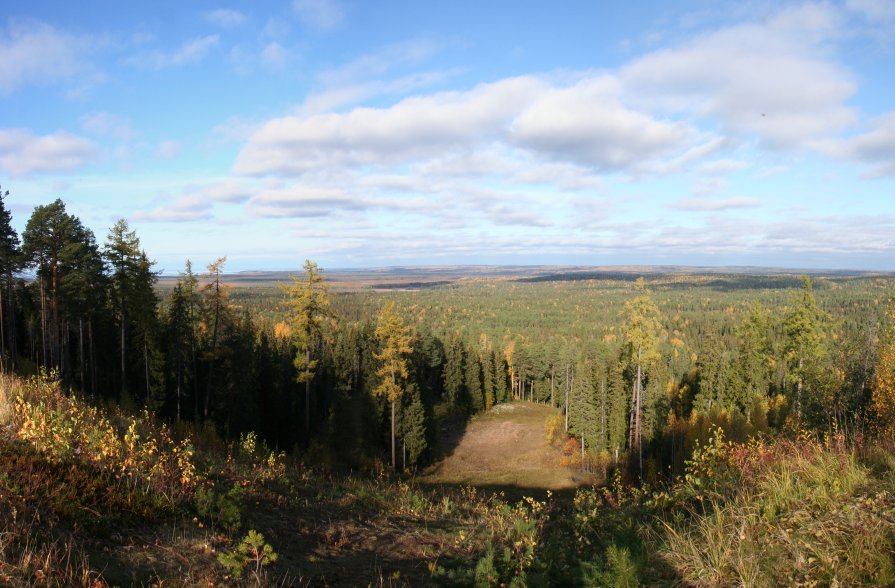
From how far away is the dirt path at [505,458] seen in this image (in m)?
34.1


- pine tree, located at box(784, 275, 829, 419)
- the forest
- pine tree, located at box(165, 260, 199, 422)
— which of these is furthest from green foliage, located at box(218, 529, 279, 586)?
pine tree, located at box(784, 275, 829, 419)

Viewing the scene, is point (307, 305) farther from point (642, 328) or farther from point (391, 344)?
point (642, 328)

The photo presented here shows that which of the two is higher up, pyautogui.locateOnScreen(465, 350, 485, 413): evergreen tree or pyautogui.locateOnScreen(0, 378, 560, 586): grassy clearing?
pyautogui.locateOnScreen(0, 378, 560, 586): grassy clearing

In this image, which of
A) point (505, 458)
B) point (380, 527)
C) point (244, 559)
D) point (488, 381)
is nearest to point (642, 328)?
point (505, 458)

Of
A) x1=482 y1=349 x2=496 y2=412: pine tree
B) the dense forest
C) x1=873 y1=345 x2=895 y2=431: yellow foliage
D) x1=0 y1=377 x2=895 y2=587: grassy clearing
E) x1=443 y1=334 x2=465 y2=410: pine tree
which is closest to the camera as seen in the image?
x1=0 y1=377 x2=895 y2=587: grassy clearing

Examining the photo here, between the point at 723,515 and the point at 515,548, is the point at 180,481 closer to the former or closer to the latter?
the point at 515,548

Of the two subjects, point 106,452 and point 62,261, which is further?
point 62,261

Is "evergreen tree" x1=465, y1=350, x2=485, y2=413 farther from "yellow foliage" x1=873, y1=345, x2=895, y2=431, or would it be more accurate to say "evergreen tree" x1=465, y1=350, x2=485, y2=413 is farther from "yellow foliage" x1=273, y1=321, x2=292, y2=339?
"yellow foliage" x1=873, y1=345, x2=895, y2=431

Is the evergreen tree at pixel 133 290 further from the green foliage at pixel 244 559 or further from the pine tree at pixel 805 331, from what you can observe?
the pine tree at pixel 805 331

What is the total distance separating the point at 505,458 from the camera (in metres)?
41.0

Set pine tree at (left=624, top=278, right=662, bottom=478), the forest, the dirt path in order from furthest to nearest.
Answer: the dirt path → pine tree at (left=624, top=278, right=662, bottom=478) → the forest

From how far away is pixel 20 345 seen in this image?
34500mm

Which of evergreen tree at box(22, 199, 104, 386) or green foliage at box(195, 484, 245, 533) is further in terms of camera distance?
evergreen tree at box(22, 199, 104, 386)

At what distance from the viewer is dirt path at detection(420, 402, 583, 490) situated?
112 feet
